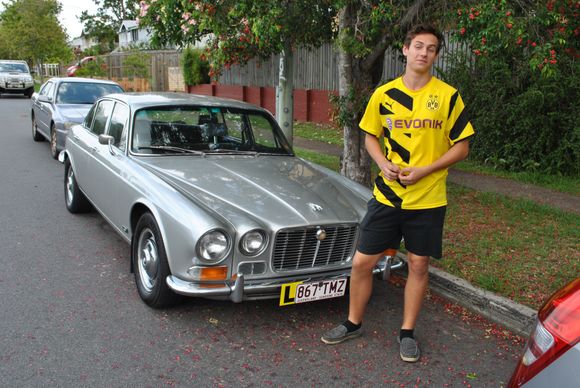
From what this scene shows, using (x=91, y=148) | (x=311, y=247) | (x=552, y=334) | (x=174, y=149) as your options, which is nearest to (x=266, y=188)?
(x=311, y=247)

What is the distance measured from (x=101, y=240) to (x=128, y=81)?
24.7 m

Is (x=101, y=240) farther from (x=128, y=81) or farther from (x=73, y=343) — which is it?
(x=128, y=81)

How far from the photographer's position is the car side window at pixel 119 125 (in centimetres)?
495

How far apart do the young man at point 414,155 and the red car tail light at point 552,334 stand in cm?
124

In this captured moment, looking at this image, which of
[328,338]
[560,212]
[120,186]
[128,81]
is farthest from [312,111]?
[128,81]

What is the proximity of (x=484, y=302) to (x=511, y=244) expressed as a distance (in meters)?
1.42

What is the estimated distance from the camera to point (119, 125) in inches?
204

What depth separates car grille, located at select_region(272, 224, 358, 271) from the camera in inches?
143

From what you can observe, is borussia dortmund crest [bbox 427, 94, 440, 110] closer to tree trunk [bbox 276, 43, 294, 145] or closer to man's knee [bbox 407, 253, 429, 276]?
man's knee [bbox 407, 253, 429, 276]

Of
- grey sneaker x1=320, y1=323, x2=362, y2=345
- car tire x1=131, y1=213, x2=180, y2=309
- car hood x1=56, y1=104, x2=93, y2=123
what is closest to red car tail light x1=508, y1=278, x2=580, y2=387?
grey sneaker x1=320, y1=323, x2=362, y2=345

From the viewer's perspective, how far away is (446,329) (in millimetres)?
3900

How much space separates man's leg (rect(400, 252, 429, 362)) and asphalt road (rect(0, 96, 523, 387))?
0.08 meters

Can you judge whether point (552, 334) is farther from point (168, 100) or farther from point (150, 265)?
point (168, 100)

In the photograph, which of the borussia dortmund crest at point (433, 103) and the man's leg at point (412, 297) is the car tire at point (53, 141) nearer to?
the man's leg at point (412, 297)
